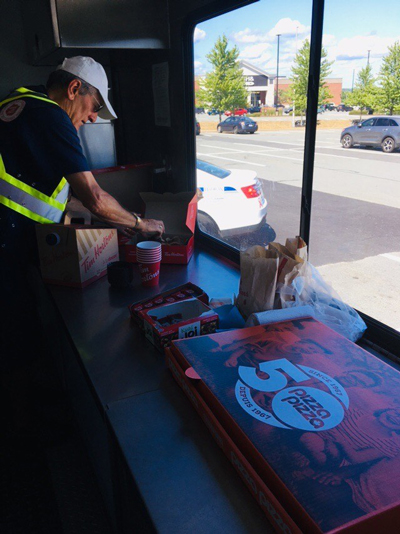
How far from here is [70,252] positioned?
1718 millimetres

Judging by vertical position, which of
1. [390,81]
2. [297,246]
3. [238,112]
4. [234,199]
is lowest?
[234,199]

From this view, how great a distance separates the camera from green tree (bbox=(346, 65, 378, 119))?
1521 millimetres

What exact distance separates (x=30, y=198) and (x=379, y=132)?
4.60ft

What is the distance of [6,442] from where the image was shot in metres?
2.15

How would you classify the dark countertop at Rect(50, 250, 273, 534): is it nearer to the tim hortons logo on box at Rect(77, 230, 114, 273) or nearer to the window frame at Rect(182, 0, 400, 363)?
the tim hortons logo on box at Rect(77, 230, 114, 273)

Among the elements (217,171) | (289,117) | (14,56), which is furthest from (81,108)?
(217,171)

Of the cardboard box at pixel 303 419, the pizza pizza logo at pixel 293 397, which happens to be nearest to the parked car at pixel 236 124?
the cardboard box at pixel 303 419

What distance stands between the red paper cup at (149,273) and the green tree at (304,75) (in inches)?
31.9

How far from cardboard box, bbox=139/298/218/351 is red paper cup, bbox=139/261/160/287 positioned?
349 mm

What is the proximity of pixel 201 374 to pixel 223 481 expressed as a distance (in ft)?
0.80

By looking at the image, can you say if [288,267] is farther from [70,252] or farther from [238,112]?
[238,112]

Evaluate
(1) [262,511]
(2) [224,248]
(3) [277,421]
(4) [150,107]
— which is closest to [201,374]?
(3) [277,421]

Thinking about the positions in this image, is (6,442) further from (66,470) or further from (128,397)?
(128,397)

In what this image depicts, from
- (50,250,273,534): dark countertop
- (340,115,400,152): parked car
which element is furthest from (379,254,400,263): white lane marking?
(50,250,273,534): dark countertop
